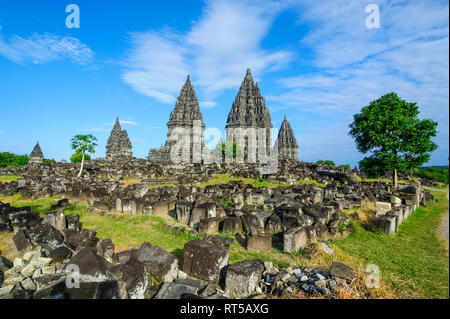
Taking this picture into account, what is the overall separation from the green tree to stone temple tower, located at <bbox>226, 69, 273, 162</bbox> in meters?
26.1

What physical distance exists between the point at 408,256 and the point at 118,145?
49853 millimetres

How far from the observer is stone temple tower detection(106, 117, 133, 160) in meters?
46.8

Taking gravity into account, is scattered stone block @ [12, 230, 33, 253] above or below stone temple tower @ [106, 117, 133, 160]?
below

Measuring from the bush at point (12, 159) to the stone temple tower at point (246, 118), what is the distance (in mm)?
41343

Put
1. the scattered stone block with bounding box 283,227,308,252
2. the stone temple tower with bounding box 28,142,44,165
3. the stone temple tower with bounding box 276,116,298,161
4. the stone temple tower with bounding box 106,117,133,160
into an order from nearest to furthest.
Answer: the scattered stone block with bounding box 283,227,308,252
the stone temple tower with bounding box 28,142,44,165
the stone temple tower with bounding box 106,117,133,160
the stone temple tower with bounding box 276,116,298,161

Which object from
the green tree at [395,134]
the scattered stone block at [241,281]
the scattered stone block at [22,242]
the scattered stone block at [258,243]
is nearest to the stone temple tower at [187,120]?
the green tree at [395,134]

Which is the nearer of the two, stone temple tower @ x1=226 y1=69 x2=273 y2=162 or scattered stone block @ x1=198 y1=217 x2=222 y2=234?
scattered stone block @ x1=198 y1=217 x2=222 y2=234

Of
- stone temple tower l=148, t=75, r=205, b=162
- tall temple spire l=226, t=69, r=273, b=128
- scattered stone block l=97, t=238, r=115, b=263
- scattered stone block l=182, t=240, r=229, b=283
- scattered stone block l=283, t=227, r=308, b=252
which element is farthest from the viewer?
tall temple spire l=226, t=69, r=273, b=128

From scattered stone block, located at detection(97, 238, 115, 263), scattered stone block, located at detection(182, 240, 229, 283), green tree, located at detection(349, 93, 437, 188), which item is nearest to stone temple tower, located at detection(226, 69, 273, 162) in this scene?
green tree, located at detection(349, 93, 437, 188)

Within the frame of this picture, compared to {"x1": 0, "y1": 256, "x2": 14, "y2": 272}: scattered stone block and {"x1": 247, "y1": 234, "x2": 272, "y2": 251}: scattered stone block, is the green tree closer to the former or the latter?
{"x1": 247, "y1": 234, "x2": 272, "y2": 251}: scattered stone block

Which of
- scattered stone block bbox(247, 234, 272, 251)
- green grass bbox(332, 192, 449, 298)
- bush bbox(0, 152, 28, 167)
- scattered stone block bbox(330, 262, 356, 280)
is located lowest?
green grass bbox(332, 192, 449, 298)

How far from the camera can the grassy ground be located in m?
4.02

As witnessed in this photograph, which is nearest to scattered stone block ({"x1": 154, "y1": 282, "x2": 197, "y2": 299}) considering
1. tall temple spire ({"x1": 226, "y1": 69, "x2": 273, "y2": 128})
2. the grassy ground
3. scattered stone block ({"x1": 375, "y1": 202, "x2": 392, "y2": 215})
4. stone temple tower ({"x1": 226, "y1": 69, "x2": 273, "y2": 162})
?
the grassy ground

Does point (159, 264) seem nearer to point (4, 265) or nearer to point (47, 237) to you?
point (4, 265)
